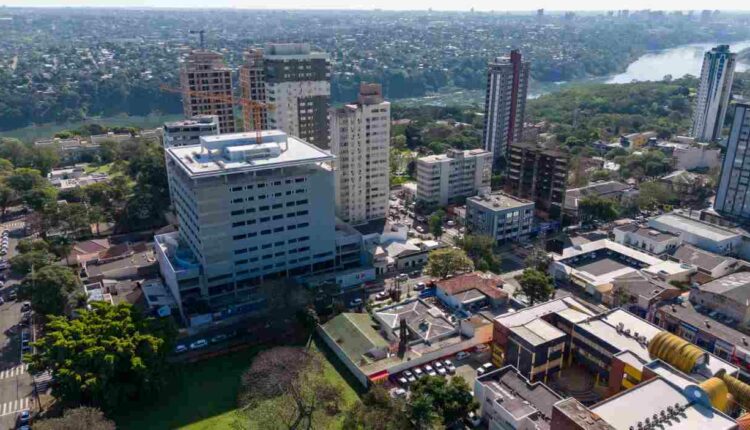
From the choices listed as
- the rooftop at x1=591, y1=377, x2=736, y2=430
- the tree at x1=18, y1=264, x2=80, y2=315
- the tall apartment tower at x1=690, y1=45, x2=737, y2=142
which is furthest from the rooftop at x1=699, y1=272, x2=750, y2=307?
the tall apartment tower at x1=690, y1=45, x2=737, y2=142

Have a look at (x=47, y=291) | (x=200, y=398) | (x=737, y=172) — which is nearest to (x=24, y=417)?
(x=200, y=398)

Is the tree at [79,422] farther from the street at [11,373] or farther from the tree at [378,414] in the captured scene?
the tree at [378,414]

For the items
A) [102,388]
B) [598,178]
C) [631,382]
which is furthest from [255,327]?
[598,178]

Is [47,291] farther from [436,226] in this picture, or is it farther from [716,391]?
[716,391]

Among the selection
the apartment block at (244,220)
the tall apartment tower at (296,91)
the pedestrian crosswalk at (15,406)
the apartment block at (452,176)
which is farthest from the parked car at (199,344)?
the apartment block at (452,176)

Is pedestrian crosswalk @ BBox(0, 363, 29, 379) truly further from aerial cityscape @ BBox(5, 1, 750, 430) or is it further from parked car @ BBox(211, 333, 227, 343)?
parked car @ BBox(211, 333, 227, 343)

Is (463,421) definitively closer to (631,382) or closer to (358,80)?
(631,382)

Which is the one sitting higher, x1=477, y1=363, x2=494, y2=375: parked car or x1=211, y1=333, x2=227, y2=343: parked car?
x1=477, y1=363, x2=494, y2=375: parked car
